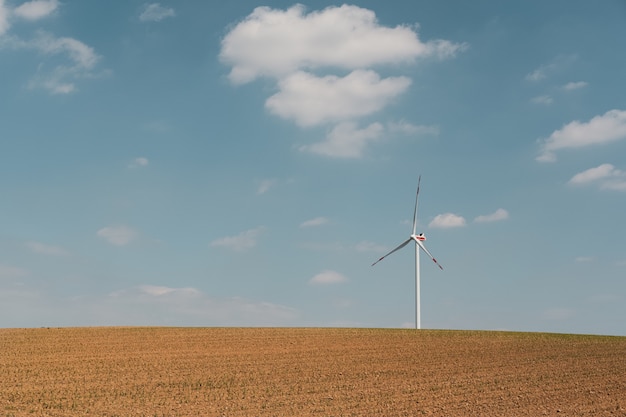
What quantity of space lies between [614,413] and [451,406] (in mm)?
5568

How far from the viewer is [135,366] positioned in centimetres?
3422

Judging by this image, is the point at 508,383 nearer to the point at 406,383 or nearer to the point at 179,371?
the point at 406,383

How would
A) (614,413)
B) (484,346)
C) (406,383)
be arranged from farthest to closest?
(484,346) < (406,383) < (614,413)

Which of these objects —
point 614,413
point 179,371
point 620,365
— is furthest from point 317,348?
point 614,413

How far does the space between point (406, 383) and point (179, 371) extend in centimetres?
1057

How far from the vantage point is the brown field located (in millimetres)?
24953

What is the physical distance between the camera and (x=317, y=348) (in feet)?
136

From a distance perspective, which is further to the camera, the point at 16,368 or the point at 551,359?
the point at 551,359

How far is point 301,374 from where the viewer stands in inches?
1259

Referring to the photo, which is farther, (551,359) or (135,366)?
(551,359)

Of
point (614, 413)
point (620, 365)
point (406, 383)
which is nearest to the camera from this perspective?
point (614, 413)

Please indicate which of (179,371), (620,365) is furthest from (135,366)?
(620,365)

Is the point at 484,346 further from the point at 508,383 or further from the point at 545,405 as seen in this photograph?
the point at 545,405

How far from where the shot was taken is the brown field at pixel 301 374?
24953 mm
